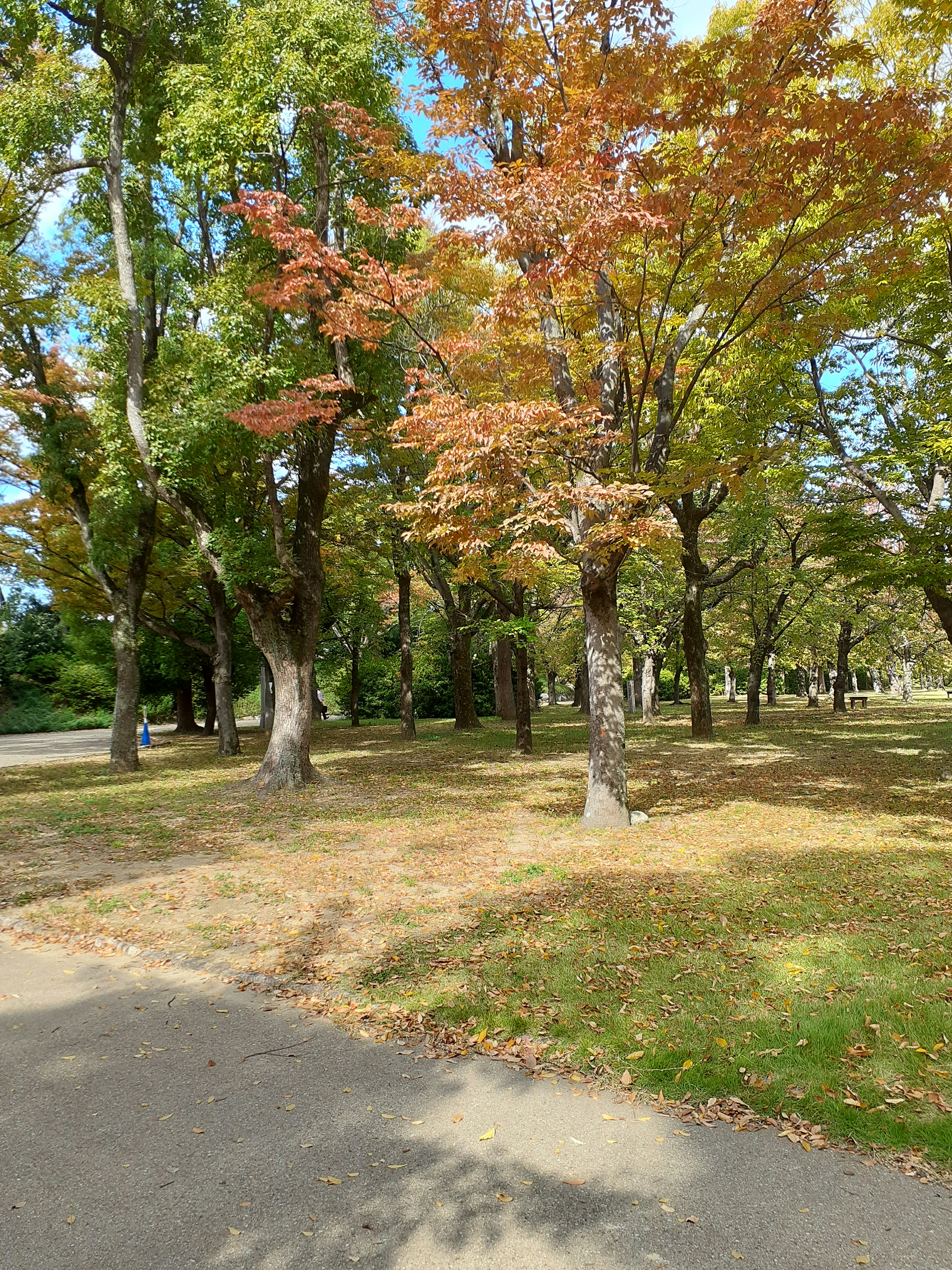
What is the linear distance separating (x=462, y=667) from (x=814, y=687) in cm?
2492

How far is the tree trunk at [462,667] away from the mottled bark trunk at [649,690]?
20.4ft

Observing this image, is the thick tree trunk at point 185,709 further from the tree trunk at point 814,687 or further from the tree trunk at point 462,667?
the tree trunk at point 814,687

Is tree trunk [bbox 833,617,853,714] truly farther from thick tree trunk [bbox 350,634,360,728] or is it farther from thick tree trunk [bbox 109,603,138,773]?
thick tree trunk [bbox 109,603,138,773]

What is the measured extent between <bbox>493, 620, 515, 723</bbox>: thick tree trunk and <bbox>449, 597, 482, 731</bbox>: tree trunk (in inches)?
59.1

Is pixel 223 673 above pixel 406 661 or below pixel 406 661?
below

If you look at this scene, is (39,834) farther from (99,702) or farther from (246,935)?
(99,702)

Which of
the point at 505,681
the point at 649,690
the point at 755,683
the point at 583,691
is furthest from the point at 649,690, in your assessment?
the point at 583,691

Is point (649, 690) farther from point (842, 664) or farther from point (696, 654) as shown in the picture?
point (696, 654)

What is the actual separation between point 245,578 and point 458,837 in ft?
18.1

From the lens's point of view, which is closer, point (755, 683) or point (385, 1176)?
point (385, 1176)

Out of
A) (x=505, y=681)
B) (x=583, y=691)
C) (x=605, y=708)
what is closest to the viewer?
(x=605, y=708)

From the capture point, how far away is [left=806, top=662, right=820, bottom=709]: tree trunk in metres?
33.8

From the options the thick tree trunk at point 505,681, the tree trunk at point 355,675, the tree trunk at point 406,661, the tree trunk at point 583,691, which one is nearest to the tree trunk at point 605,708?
the tree trunk at point 406,661

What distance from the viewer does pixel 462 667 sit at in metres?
22.2
